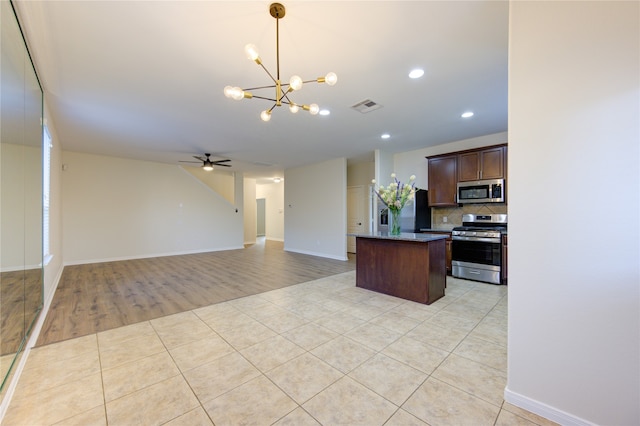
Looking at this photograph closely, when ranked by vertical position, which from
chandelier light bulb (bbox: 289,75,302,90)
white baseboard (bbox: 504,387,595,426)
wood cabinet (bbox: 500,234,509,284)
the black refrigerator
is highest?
chandelier light bulb (bbox: 289,75,302,90)

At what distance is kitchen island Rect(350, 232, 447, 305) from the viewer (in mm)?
3383

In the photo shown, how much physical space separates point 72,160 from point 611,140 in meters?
8.96

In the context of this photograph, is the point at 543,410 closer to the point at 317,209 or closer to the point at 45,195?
the point at 45,195

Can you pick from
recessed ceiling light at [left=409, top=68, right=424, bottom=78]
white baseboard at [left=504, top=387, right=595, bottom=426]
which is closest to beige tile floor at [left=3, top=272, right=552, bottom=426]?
white baseboard at [left=504, top=387, right=595, bottom=426]

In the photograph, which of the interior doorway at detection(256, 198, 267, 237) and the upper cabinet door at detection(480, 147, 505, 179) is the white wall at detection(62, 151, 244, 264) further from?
the upper cabinet door at detection(480, 147, 505, 179)

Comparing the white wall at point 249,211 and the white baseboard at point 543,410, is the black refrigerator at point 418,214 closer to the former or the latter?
the white baseboard at point 543,410

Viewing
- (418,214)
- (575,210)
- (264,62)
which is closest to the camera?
(575,210)

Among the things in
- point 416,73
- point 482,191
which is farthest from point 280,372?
point 482,191

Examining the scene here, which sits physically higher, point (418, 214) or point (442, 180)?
point (442, 180)

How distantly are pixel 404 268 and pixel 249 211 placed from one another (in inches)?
324

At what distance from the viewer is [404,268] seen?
11.8 feet

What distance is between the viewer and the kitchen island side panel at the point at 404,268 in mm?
3385

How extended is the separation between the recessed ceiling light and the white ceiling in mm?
67

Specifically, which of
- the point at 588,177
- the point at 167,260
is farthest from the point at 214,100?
the point at 167,260
